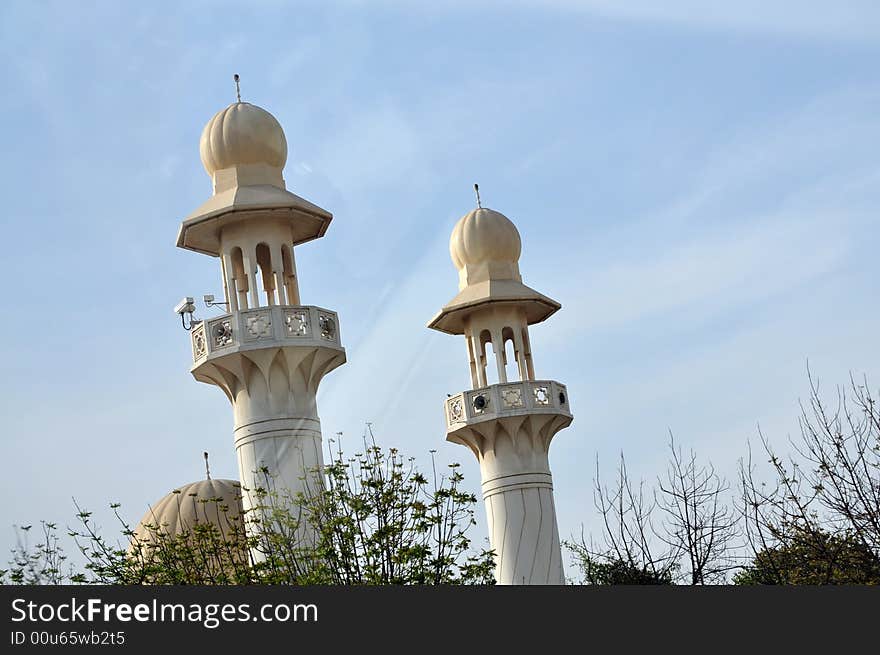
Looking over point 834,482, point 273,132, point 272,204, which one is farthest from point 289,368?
point 834,482

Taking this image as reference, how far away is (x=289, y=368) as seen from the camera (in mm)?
28672

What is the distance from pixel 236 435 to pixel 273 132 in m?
6.61


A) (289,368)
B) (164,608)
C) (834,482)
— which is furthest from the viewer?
(289,368)

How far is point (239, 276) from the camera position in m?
30.1

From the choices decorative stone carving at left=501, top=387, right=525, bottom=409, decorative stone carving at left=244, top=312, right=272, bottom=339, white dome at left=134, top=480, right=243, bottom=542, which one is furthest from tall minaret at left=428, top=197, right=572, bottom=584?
decorative stone carving at left=244, top=312, right=272, bottom=339

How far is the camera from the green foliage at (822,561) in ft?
70.1

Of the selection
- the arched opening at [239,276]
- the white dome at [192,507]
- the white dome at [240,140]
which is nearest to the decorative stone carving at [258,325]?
the arched opening at [239,276]

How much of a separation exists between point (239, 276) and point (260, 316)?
160 cm

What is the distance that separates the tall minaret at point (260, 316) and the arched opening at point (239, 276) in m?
0.02

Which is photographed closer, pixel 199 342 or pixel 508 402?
pixel 199 342

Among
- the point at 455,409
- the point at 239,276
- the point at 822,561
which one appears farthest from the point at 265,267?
the point at 822,561

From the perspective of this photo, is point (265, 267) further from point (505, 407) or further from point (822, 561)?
point (822, 561)

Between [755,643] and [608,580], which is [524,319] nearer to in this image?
[608,580]

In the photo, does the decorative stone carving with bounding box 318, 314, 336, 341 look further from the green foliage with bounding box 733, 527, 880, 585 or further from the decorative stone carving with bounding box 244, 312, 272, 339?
the green foliage with bounding box 733, 527, 880, 585
